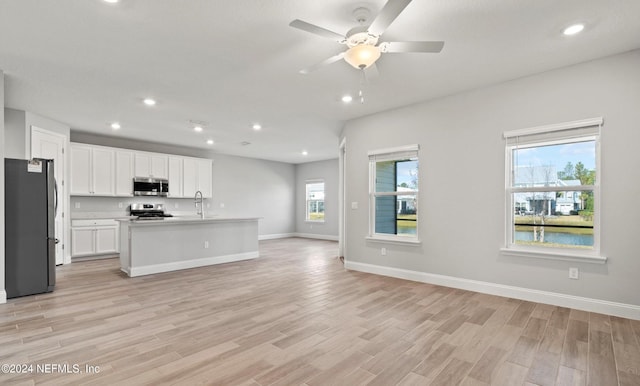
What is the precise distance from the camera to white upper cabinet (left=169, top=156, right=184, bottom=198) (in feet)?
25.3

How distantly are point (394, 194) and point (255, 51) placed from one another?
3097mm

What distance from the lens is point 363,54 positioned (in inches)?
99.0

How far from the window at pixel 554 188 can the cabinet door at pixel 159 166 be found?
7196 millimetres

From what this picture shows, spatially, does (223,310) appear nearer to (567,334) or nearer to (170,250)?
(170,250)

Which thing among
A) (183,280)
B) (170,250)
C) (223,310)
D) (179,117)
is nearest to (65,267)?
(170,250)

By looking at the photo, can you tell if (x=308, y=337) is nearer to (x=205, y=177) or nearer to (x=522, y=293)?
(x=522, y=293)

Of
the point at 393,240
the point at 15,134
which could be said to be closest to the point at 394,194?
the point at 393,240

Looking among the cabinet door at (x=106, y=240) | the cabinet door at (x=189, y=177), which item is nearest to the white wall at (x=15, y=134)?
the cabinet door at (x=106, y=240)

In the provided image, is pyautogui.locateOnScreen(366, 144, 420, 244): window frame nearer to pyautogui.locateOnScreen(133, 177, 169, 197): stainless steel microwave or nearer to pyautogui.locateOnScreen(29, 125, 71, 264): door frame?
pyautogui.locateOnScreen(133, 177, 169, 197): stainless steel microwave

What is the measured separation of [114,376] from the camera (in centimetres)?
209

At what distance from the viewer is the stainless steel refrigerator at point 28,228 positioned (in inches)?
149

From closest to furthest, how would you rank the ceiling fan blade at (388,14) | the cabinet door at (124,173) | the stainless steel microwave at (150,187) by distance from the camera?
the ceiling fan blade at (388,14)
the cabinet door at (124,173)
the stainless steel microwave at (150,187)

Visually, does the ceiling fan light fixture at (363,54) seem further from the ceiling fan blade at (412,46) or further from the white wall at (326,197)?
the white wall at (326,197)

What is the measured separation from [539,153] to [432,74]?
163cm
